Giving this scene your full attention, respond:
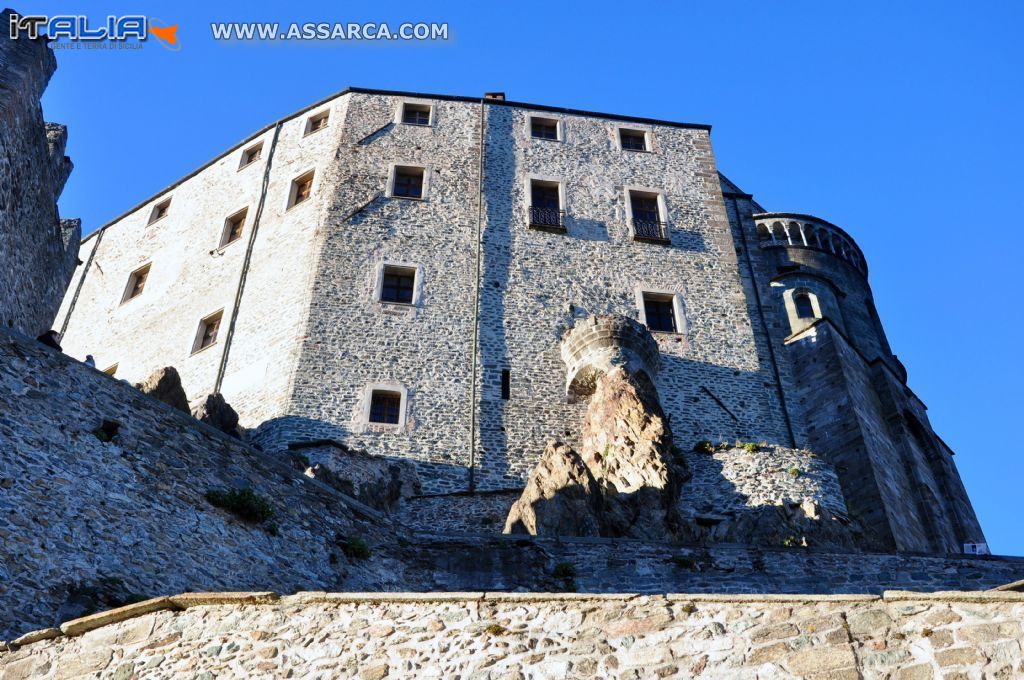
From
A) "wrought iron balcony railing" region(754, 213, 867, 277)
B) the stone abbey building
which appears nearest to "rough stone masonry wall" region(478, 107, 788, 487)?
the stone abbey building

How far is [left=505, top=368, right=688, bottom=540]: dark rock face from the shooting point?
15789 millimetres

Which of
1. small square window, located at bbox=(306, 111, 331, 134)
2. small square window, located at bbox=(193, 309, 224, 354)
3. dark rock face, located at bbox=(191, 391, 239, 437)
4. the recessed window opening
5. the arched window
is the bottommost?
dark rock face, located at bbox=(191, 391, 239, 437)

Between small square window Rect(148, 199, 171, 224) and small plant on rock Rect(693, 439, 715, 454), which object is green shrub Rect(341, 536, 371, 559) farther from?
small square window Rect(148, 199, 171, 224)

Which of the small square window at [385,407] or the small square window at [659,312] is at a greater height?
the small square window at [659,312]

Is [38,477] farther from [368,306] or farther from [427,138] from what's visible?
[427,138]

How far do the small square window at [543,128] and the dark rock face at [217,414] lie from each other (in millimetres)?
12281

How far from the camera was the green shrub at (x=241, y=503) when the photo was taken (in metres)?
11.6

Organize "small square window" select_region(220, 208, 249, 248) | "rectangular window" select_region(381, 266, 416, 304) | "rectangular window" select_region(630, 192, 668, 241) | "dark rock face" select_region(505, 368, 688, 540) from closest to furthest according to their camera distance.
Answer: "dark rock face" select_region(505, 368, 688, 540)
"rectangular window" select_region(381, 266, 416, 304)
"rectangular window" select_region(630, 192, 668, 241)
"small square window" select_region(220, 208, 249, 248)

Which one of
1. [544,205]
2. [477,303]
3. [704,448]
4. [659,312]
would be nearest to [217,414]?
[477,303]

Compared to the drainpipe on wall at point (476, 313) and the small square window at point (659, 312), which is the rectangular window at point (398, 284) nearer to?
the drainpipe on wall at point (476, 313)

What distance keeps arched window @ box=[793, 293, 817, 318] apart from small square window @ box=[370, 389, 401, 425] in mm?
18430

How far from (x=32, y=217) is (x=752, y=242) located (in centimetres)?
1704

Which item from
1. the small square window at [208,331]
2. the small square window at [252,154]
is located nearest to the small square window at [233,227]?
the small square window at [252,154]

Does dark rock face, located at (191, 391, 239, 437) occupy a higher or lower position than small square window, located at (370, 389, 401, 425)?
lower
